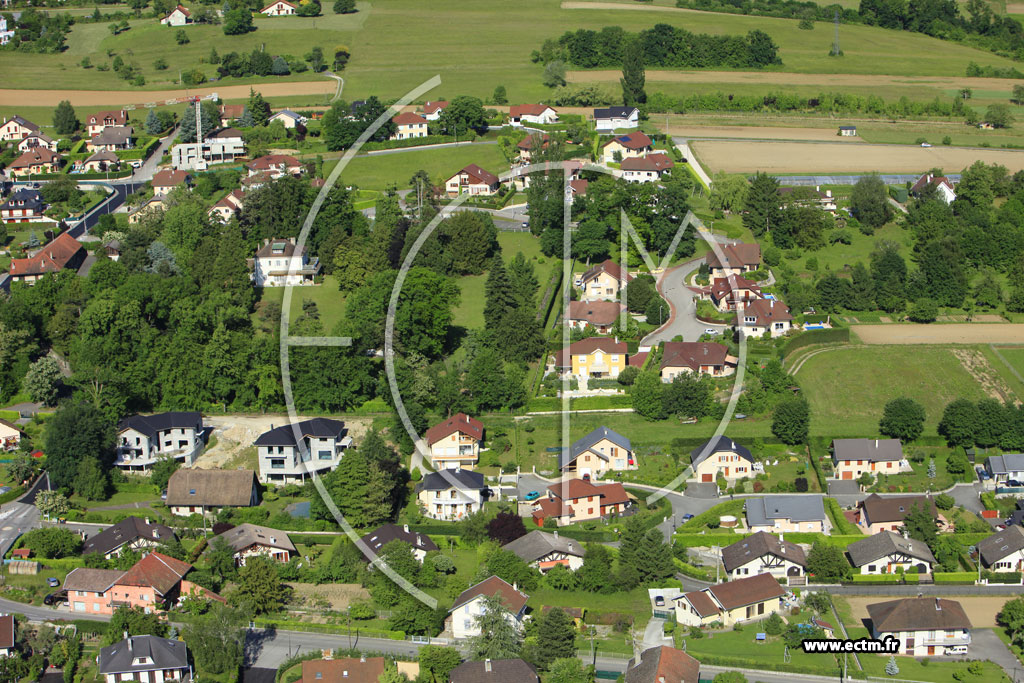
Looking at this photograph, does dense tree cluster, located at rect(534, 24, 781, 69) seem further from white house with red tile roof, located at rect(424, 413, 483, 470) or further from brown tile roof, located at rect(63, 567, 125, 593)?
brown tile roof, located at rect(63, 567, 125, 593)

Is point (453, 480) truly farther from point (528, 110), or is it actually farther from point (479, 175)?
point (528, 110)

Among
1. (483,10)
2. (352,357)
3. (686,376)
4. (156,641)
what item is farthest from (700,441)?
(483,10)

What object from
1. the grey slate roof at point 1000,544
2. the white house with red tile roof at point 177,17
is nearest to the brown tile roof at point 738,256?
the grey slate roof at point 1000,544

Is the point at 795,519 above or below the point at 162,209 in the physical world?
below

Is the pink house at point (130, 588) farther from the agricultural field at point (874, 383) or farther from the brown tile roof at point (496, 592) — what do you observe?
the agricultural field at point (874, 383)

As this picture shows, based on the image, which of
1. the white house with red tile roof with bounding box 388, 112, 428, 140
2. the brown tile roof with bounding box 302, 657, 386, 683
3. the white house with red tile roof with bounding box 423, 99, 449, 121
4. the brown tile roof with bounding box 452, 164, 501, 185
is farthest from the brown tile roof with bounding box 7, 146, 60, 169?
the brown tile roof with bounding box 302, 657, 386, 683

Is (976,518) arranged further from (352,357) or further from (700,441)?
(352,357)

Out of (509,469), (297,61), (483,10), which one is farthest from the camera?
(483,10)

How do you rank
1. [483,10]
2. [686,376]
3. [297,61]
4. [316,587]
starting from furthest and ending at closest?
[483,10] < [297,61] < [686,376] < [316,587]
